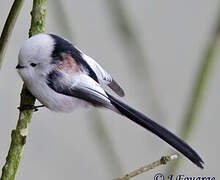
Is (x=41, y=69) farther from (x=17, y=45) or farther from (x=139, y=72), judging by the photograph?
(x=17, y=45)

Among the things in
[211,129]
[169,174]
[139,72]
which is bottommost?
[211,129]

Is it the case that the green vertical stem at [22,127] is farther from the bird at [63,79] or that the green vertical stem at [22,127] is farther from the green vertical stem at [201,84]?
the green vertical stem at [201,84]

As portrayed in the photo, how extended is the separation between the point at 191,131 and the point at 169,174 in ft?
0.20

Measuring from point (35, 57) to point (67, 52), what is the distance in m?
0.07

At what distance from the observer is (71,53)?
79cm

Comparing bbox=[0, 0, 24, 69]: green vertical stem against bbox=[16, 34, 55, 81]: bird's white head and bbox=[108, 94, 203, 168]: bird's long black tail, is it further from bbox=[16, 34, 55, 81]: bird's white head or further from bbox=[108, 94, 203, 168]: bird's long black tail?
bbox=[108, 94, 203, 168]: bird's long black tail

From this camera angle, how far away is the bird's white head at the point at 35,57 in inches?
27.7

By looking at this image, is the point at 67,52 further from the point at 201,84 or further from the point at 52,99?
the point at 201,84

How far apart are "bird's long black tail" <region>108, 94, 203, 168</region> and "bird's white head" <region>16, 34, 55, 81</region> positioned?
12 centimetres

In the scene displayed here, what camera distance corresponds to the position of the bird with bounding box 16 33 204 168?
713 mm

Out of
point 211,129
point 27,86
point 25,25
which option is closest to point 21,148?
point 27,86

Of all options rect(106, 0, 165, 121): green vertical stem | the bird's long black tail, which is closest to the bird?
the bird's long black tail

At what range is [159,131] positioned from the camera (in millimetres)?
698

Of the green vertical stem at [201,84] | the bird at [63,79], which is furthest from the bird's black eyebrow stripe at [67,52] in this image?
the green vertical stem at [201,84]
